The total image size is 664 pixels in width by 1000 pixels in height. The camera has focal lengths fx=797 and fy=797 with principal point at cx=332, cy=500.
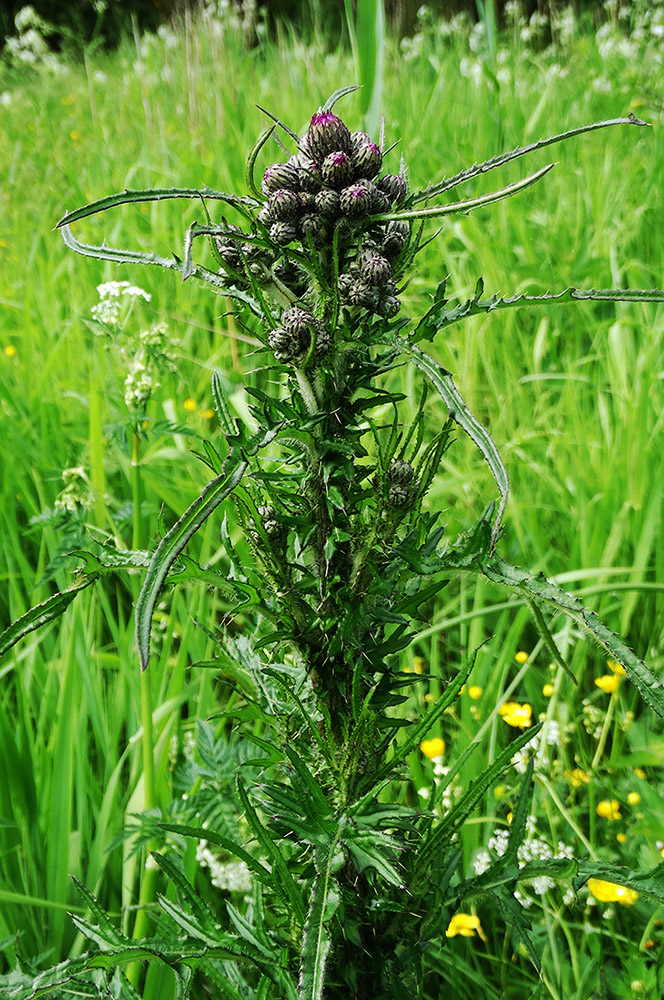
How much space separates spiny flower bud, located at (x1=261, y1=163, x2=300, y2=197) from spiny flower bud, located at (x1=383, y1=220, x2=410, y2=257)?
75 mm

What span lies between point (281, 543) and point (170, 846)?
61 cm

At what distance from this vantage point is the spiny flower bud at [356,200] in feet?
1.72

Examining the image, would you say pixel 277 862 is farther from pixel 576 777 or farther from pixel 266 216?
pixel 576 777

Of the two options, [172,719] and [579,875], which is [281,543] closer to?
[579,875]

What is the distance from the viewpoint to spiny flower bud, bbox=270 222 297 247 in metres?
0.55

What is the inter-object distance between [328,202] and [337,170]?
3cm

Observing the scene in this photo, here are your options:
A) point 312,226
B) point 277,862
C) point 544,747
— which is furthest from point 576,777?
point 312,226

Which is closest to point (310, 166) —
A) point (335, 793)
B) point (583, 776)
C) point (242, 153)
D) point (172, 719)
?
point (335, 793)

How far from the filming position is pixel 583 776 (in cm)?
118

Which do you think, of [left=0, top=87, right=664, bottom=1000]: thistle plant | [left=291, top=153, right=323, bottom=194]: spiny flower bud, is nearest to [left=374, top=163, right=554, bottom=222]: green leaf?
[left=0, top=87, right=664, bottom=1000]: thistle plant

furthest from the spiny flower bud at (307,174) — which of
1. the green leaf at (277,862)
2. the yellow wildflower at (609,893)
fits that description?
the yellow wildflower at (609,893)

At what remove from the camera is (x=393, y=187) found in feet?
1.90

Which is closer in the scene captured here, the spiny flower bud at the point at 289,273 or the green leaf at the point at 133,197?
the green leaf at the point at 133,197

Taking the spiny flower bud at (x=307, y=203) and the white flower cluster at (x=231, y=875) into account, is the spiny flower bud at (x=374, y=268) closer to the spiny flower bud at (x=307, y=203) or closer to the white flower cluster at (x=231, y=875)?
the spiny flower bud at (x=307, y=203)
